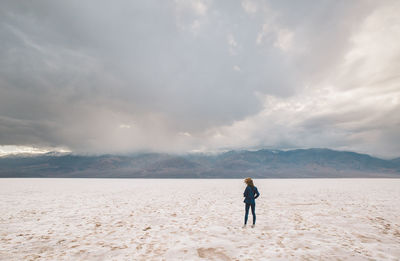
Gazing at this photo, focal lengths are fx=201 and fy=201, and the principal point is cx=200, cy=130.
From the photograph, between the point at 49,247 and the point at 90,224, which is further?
the point at 90,224

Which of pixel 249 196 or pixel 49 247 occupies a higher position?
pixel 249 196

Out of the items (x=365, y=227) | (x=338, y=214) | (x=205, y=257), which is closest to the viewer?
(x=205, y=257)

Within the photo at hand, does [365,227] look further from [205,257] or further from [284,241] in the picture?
[205,257]

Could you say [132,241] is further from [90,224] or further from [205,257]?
[90,224]

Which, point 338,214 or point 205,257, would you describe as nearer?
point 205,257

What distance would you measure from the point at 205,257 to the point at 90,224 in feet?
24.1

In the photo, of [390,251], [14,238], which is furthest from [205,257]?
[14,238]

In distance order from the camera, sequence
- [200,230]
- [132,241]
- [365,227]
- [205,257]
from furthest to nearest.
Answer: [365,227]
[200,230]
[132,241]
[205,257]

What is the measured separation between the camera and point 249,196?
1034cm

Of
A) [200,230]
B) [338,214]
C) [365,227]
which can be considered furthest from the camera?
[338,214]

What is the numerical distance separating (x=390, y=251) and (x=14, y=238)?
14.9 m

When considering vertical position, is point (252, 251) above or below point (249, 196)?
below

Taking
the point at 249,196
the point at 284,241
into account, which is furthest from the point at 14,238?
the point at 284,241

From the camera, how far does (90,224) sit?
1079cm
